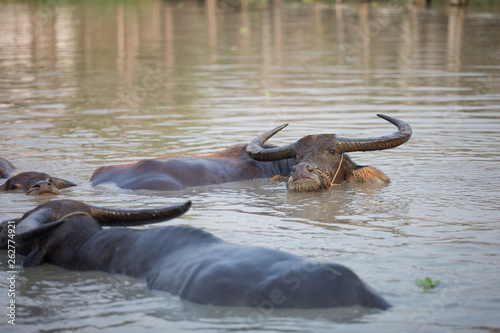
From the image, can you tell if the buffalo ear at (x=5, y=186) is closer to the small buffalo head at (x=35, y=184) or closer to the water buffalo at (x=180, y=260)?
the small buffalo head at (x=35, y=184)

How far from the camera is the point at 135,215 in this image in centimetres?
652

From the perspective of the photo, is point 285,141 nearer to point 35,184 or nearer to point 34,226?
point 35,184

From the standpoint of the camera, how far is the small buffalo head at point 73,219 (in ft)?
20.8

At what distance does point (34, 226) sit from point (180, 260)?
1.23 meters

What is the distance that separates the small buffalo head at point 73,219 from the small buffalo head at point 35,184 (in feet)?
8.06

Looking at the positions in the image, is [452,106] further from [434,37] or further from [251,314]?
[434,37]

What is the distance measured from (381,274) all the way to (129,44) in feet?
85.1

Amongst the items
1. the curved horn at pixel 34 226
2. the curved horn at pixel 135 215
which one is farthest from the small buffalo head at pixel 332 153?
the curved horn at pixel 34 226

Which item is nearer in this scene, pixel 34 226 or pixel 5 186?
pixel 34 226

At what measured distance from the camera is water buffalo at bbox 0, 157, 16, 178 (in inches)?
411

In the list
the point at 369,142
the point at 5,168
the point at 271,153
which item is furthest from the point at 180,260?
the point at 5,168

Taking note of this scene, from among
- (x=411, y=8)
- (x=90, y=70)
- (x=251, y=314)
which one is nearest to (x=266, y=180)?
(x=251, y=314)

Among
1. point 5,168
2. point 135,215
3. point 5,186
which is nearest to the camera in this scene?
point 135,215

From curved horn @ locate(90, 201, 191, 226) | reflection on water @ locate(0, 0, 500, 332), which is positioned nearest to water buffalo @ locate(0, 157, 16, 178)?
reflection on water @ locate(0, 0, 500, 332)
